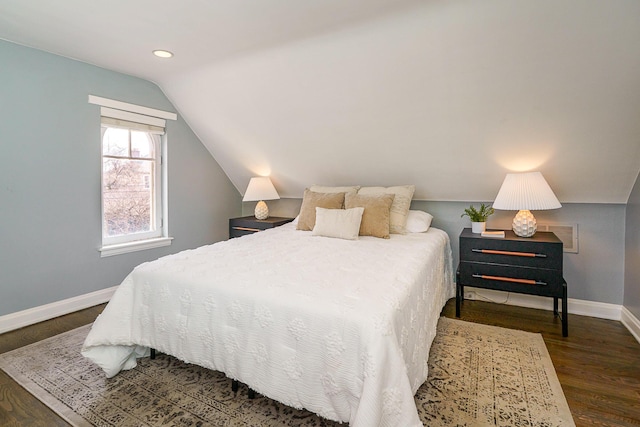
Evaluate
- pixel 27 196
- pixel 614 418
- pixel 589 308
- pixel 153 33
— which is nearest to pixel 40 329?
pixel 27 196

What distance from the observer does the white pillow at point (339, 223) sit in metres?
2.81

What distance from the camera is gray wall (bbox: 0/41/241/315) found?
2488 mm

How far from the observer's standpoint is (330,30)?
219 centimetres

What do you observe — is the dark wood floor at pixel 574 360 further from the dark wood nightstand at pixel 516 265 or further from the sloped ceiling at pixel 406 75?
the sloped ceiling at pixel 406 75

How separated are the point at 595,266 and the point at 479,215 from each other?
1.07 metres

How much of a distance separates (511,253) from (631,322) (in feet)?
3.33

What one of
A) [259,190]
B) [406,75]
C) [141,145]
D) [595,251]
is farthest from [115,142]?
[595,251]

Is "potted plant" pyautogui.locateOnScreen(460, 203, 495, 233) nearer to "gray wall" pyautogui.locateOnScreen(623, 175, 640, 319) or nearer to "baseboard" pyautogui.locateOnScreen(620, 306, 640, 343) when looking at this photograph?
"gray wall" pyautogui.locateOnScreen(623, 175, 640, 319)

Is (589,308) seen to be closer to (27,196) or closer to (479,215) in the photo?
(479,215)

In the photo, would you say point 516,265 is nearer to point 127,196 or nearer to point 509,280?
point 509,280

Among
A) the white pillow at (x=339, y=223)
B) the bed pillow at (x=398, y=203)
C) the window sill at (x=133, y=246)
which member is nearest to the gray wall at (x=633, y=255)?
the bed pillow at (x=398, y=203)

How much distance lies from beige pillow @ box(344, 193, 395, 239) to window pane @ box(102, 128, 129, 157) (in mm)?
2409

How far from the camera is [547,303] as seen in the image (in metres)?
2.96

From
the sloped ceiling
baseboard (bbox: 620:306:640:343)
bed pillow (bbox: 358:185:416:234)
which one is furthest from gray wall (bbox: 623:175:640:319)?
bed pillow (bbox: 358:185:416:234)
